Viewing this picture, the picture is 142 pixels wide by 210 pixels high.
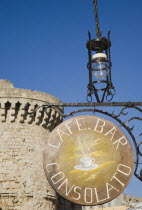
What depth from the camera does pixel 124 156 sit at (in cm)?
433

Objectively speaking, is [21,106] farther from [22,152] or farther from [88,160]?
[88,160]

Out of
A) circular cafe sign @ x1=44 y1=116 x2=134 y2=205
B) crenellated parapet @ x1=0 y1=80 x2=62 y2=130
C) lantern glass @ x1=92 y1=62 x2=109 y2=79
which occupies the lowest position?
circular cafe sign @ x1=44 y1=116 x2=134 y2=205

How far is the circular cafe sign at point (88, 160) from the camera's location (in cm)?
423

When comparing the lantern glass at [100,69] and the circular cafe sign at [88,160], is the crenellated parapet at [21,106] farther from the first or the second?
the circular cafe sign at [88,160]

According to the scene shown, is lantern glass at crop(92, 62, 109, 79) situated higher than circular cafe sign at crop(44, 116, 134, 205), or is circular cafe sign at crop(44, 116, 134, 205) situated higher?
lantern glass at crop(92, 62, 109, 79)

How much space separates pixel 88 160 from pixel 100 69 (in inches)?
46.4

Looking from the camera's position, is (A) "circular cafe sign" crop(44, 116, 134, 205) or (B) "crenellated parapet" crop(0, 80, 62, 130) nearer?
(A) "circular cafe sign" crop(44, 116, 134, 205)

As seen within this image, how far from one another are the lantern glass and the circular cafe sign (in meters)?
0.63

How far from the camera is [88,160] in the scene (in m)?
4.37

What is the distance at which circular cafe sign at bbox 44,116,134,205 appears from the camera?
423cm

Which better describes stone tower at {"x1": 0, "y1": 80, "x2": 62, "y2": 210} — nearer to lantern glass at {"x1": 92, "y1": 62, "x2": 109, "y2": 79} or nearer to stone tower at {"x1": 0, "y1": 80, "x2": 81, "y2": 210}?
stone tower at {"x1": 0, "y1": 80, "x2": 81, "y2": 210}

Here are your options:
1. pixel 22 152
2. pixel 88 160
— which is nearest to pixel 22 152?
pixel 22 152

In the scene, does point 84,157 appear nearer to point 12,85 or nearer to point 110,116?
point 110,116

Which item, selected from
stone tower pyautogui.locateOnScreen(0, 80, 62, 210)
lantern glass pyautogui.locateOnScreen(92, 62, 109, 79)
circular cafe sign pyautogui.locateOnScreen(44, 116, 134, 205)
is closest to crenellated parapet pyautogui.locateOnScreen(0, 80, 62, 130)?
stone tower pyautogui.locateOnScreen(0, 80, 62, 210)
